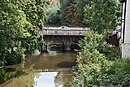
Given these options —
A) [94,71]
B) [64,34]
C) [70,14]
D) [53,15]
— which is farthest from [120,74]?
[53,15]

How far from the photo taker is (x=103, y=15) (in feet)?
105

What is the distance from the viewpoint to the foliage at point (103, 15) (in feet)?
105

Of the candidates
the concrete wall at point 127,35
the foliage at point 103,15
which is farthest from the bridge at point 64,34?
the concrete wall at point 127,35

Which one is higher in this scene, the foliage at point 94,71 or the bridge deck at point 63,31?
the foliage at point 94,71

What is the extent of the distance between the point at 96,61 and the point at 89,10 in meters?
12.1

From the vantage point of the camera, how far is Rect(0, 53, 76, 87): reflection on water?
26606 mm

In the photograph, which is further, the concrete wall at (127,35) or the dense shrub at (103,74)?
the concrete wall at (127,35)

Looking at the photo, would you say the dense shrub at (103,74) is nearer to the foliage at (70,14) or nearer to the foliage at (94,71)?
the foliage at (94,71)

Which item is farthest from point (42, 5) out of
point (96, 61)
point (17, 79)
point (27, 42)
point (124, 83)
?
point (124, 83)

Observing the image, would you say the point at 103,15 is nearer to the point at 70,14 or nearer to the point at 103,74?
the point at 103,74

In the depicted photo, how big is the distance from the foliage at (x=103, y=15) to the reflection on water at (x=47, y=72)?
498cm

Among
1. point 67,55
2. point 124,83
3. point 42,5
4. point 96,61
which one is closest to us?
point 124,83

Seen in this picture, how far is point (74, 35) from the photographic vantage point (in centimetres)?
4281

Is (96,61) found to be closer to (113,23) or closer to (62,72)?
(62,72)
